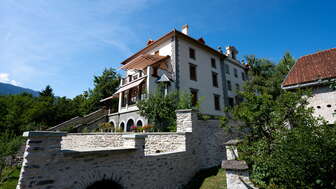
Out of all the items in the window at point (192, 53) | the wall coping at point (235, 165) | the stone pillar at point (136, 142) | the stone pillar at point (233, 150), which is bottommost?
the wall coping at point (235, 165)

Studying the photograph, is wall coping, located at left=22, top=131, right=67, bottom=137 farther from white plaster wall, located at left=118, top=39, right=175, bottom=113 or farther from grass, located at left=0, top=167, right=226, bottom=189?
white plaster wall, located at left=118, top=39, right=175, bottom=113

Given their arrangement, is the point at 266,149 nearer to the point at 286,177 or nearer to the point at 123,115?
the point at 286,177

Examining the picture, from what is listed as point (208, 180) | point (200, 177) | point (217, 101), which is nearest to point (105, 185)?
point (208, 180)

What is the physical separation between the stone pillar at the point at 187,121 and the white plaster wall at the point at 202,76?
23.3 ft

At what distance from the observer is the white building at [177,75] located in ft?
51.3

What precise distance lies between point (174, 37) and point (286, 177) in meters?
15.4

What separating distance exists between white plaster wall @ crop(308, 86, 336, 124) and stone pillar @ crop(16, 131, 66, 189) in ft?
36.3

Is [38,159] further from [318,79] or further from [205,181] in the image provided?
[318,79]

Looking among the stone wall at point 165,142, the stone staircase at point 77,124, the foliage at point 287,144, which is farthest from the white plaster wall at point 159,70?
the foliage at point 287,144

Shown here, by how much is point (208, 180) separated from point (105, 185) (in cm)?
533

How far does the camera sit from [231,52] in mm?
25312

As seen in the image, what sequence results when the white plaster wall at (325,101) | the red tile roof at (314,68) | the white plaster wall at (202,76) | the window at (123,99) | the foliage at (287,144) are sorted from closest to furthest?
the foliage at (287,144), the white plaster wall at (325,101), the red tile roof at (314,68), the white plaster wall at (202,76), the window at (123,99)

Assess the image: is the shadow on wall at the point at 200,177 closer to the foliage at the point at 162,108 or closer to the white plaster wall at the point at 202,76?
the foliage at the point at 162,108

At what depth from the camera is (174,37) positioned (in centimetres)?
1689
